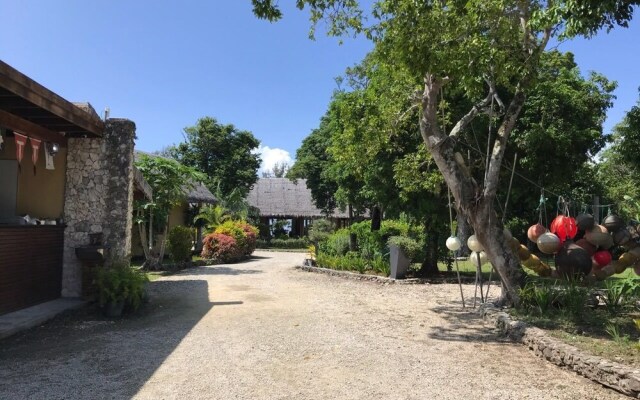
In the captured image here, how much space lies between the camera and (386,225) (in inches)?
645

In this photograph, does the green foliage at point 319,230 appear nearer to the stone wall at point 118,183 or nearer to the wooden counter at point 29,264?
the stone wall at point 118,183

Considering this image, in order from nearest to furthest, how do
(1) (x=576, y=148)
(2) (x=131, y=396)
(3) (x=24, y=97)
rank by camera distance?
(2) (x=131, y=396) → (3) (x=24, y=97) → (1) (x=576, y=148)

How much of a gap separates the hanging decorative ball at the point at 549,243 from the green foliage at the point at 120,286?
7.32m

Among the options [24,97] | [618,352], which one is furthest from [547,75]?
[24,97]

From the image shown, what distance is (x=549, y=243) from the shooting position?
8852 mm

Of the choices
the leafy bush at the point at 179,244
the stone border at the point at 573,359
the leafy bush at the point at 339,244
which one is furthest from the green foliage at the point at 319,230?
the stone border at the point at 573,359

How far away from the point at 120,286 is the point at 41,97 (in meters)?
3.36

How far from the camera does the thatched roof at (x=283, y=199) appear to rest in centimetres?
3919

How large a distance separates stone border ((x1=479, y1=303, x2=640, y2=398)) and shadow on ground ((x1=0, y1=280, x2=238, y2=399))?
16.1 feet

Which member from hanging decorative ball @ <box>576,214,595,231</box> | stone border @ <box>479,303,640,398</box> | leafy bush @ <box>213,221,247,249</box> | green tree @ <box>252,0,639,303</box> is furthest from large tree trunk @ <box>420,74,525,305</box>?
leafy bush @ <box>213,221,247,249</box>

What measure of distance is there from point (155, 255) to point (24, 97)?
11129 millimetres

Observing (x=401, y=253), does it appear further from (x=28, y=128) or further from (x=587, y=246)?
(x=28, y=128)

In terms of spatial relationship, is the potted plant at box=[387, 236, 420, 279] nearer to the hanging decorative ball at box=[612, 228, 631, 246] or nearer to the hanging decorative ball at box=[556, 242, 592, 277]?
the hanging decorative ball at box=[556, 242, 592, 277]

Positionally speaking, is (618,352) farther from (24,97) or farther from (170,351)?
(24,97)
